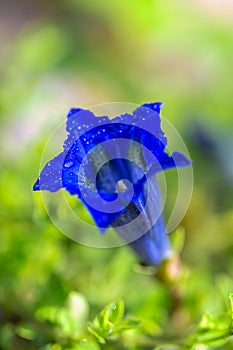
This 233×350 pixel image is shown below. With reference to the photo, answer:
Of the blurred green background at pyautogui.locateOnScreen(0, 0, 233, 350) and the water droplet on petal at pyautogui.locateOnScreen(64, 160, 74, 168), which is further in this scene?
the blurred green background at pyautogui.locateOnScreen(0, 0, 233, 350)

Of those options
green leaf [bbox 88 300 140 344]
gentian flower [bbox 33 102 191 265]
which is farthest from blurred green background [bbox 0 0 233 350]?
gentian flower [bbox 33 102 191 265]

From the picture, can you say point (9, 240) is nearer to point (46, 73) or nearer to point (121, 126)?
point (121, 126)

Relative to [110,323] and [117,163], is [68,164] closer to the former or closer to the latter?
[117,163]

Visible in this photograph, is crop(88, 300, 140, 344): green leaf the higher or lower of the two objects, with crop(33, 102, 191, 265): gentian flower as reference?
lower

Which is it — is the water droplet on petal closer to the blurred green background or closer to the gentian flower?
the gentian flower

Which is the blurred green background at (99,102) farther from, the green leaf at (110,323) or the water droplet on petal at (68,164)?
the water droplet on petal at (68,164)
